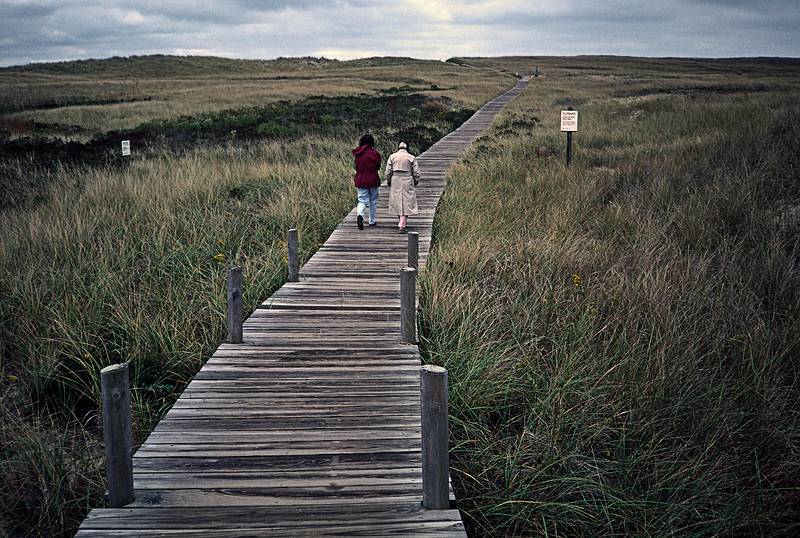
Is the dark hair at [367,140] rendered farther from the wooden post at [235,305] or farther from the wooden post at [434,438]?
the wooden post at [434,438]

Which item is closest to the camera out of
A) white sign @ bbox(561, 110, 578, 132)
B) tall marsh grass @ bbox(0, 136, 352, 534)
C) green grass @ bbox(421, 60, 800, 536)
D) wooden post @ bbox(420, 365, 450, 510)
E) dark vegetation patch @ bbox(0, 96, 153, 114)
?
wooden post @ bbox(420, 365, 450, 510)

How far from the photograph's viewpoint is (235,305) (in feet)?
16.2

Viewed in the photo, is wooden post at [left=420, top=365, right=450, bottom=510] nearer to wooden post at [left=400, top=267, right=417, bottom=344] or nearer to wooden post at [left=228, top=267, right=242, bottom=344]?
wooden post at [left=400, top=267, right=417, bottom=344]

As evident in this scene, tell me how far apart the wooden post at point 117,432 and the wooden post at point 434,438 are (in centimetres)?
130

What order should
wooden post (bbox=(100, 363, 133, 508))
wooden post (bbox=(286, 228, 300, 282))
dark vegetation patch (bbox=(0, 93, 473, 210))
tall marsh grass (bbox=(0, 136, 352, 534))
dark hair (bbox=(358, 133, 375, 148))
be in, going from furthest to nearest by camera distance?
dark vegetation patch (bbox=(0, 93, 473, 210)), dark hair (bbox=(358, 133, 375, 148)), wooden post (bbox=(286, 228, 300, 282)), tall marsh grass (bbox=(0, 136, 352, 534)), wooden post (bbox=(100, 363, 133, 508))

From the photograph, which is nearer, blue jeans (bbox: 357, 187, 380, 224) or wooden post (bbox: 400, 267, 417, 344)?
wooden post (bbox: 400, 267, 417, 344)

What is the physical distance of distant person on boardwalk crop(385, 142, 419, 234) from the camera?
914 cm

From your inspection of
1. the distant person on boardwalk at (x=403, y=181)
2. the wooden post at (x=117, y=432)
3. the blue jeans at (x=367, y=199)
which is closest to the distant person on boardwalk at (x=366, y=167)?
the blue jeans at (x=367, y=199)

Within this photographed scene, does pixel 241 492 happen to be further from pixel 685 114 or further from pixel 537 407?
pixel 685 114

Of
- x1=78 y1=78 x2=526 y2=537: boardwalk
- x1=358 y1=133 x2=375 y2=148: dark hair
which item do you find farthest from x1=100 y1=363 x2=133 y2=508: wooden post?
x1=358 y1=133 x2=375 y2=148: dark hair

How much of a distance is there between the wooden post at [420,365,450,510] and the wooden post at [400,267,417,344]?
213 centimetres

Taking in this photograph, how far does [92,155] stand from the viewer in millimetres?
17469

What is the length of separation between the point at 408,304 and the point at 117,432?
253 cm

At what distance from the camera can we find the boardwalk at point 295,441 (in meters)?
2.88
